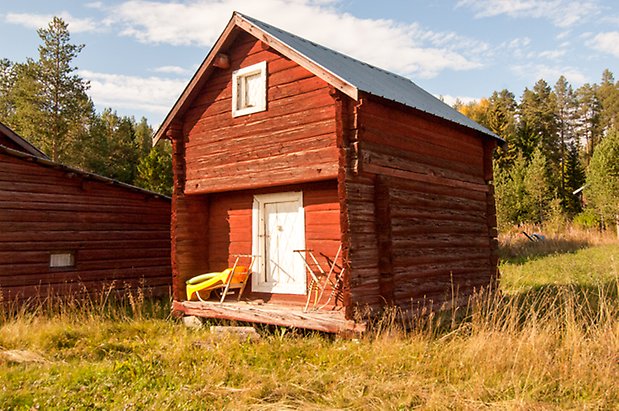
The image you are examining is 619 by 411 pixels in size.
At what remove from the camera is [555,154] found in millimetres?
60031

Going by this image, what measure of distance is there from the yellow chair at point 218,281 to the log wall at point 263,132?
191 cm

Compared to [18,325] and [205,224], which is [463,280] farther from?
[18,325]

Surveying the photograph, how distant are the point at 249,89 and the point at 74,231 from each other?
674cm

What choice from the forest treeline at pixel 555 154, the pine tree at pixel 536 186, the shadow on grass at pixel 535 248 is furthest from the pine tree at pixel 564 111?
the shadow on grass at pixel 535 248

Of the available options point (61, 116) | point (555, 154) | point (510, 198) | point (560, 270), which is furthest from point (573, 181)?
point (61, 116)

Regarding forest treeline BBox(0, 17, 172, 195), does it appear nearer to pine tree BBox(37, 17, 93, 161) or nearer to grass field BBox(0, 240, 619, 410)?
pine tree BBox(37, 17, 93, 161)

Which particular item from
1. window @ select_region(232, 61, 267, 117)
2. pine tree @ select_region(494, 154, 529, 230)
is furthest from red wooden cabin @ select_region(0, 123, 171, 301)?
pine tree @ select_region(494, 154, 529, 230)

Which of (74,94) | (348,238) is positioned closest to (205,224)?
(348,238)

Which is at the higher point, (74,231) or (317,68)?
(317,68)

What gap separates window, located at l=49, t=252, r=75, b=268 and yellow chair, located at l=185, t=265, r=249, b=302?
4.59m

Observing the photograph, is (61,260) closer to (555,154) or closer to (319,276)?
(319,276)

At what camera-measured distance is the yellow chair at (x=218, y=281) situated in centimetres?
1122

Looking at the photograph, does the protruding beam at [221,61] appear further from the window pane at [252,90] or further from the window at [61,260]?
the window at [61,260]

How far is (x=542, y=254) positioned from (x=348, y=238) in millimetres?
18822
